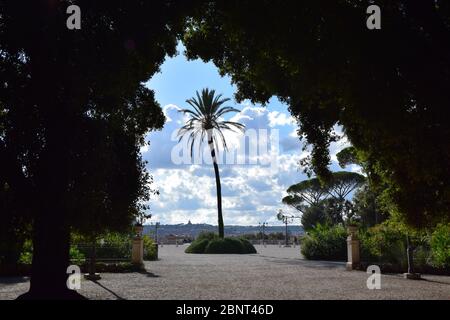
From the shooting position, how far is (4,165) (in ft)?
29.8

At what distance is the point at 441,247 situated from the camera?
17.3m

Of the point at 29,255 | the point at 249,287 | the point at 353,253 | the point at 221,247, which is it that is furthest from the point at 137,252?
the point at 221,247

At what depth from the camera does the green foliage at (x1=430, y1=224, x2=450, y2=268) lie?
55.5 ft

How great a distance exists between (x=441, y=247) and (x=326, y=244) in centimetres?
794

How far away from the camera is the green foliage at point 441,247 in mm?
16922

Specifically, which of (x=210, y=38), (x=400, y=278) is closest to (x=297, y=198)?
(x=400, y=278)

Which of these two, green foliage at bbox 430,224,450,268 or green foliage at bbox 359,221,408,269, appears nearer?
green foliage at bbox 430,224,450,268

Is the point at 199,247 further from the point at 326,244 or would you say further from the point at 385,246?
the point at 385,246

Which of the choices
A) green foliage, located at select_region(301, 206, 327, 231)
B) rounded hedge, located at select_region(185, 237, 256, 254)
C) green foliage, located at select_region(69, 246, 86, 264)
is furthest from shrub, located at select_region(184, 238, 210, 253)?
green foliage, located at select_region(301, 206, 327, 231)

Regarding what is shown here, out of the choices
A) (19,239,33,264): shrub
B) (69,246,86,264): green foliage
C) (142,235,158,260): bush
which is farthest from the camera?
(142,235,158,260): bush

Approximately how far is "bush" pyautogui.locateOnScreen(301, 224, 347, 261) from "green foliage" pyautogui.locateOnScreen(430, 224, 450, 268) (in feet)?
21.0

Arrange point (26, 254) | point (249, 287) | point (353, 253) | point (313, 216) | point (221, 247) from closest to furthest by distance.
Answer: point (249, 287) < point (26, 254) < point (353, 253) < point (221, 247) < point (313, 216)

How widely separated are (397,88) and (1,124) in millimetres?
8048

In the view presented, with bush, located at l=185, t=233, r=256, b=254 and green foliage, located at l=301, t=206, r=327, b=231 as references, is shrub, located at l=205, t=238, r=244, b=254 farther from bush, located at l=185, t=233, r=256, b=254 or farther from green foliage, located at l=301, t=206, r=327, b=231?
green foliage, located at l=301, t=206, r=327, b=231
